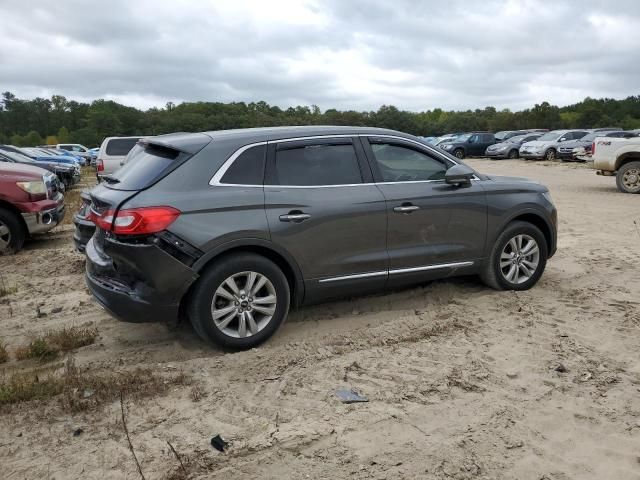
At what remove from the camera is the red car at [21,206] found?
811cm

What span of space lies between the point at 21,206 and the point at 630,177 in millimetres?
13155

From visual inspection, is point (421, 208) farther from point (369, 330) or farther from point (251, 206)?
point (251, 206)

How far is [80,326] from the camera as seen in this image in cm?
509

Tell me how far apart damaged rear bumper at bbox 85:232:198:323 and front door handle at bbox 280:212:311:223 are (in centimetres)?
82

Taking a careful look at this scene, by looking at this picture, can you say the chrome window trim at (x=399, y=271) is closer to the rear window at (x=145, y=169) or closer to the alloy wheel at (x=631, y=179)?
the rear window at (x=145, y=169)

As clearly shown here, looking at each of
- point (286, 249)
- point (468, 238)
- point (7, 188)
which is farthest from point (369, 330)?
point (7, 188)

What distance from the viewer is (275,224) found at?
4402 mm

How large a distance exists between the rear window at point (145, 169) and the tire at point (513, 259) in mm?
3146

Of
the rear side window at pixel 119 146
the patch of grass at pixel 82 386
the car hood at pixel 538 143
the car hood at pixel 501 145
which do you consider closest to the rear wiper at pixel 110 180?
the patch of grass at pixel 82 386

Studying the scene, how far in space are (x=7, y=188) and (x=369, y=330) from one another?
5965 millimetres

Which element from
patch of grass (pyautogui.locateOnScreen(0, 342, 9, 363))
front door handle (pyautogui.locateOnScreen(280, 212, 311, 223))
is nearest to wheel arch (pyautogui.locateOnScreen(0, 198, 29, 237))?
patch of grass (pyautogui.locateOnScreen(0, 342, 9, 363))

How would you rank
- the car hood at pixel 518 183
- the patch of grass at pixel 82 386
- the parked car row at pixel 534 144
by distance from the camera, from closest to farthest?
the patch of grass at pixel 82 386
the car hood at pixel 518 183
the parked car row at pixel 534 144

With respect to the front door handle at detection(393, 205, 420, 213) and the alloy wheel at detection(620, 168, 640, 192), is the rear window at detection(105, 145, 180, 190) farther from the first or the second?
the alloy wheel at detection(620, 168, 640, 192)

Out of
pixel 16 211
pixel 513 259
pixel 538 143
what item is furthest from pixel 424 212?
pixel 538 143
